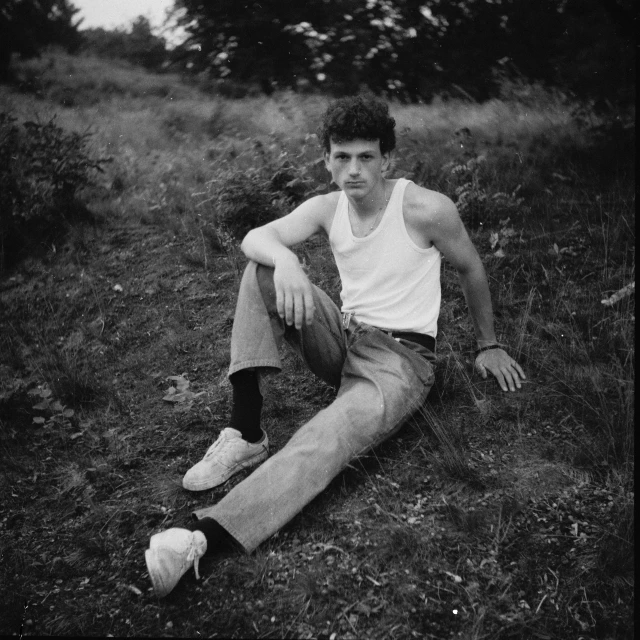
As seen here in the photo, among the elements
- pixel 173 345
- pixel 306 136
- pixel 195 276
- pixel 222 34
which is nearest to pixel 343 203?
pixel 173 345

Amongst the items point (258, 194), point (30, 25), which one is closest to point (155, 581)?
point (258, 194)

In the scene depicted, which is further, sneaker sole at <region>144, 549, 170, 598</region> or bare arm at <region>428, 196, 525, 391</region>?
bare arm at <region>428, 196, 525, 391</region>

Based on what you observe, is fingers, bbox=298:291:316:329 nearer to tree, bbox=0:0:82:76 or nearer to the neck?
the neck

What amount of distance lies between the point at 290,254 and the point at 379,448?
3.22 feet

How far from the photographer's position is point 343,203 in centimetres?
271

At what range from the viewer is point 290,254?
96.4 inches

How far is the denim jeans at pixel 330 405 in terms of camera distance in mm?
2041

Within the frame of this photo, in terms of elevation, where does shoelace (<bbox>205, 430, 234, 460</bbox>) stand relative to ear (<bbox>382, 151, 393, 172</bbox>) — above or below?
below

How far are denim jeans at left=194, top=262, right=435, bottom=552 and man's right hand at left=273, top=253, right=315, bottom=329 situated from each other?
0.10 m

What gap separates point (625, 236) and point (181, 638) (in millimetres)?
3607

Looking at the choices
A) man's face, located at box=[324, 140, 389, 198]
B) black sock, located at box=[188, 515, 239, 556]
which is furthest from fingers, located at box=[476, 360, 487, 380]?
black sock, located at box=[188, 515, 239, 556]

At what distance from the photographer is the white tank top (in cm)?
257

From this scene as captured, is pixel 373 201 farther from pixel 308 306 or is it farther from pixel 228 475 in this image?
pixel 228 475

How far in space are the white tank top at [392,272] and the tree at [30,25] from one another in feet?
17.6
